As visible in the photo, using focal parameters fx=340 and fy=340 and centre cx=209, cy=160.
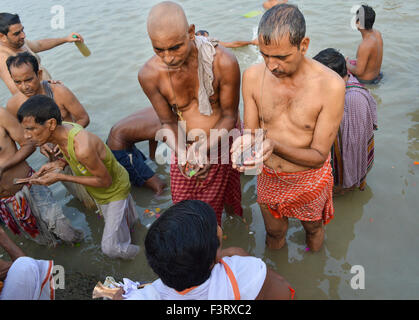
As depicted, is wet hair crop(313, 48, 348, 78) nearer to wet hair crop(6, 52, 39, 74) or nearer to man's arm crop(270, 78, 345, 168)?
man's arm crop(270, 78, 345, 168)

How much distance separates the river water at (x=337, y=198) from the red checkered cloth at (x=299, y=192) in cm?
64

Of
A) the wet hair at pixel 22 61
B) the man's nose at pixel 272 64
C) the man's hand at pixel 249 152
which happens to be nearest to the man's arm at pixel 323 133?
the man's hand at pixel 249 152

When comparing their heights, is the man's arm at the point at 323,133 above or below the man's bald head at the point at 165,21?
below

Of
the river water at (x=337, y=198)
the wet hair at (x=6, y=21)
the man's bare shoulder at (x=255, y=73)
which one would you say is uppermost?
the wet hair at (x=6, y=21)

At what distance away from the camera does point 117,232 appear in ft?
10.7

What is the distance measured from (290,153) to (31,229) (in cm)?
281

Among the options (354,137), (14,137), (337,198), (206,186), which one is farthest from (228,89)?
(14,137)

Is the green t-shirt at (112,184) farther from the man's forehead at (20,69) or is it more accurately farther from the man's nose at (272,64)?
the man's nose at (272,64)

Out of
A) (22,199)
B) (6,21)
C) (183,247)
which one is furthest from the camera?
(6,21)

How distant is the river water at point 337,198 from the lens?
10.1 ft

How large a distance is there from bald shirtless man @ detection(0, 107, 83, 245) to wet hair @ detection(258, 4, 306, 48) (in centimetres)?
248

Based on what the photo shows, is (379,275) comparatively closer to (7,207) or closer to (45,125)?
(45,125)

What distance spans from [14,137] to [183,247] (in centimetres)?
260

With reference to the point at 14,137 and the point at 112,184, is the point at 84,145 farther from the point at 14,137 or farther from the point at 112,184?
the point at 14,137
